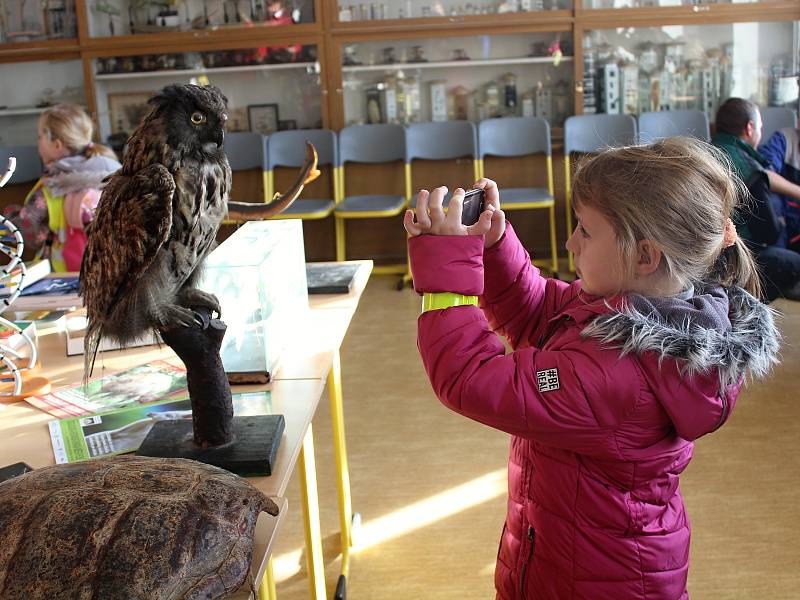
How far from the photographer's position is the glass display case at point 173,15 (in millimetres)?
6469

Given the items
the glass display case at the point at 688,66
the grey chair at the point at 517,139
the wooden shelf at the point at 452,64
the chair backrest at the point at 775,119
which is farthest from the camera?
the wooden shelf at the point at 452,64

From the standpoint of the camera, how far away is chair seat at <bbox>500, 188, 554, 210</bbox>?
18.7ft

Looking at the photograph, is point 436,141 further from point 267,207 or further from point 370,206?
point 267,207

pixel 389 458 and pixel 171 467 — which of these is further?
pixel 389 458

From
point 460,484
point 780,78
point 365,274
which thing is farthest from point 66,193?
point 780,78

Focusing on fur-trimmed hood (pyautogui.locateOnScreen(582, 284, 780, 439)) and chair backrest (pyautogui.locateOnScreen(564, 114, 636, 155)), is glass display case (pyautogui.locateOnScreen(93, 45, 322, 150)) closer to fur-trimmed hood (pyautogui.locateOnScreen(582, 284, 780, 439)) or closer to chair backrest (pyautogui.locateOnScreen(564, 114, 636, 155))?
chair backrest (pyautogui.locateOnScreen(564, 114, 636, 155))

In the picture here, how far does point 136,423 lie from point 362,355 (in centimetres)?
287

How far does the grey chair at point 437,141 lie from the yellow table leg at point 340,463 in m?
3.69

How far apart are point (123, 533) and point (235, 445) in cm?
53

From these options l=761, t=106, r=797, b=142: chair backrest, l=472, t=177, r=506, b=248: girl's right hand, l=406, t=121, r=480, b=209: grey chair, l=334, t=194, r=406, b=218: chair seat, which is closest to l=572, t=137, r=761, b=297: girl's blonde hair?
l=472, t=177, r=506, b=248: girl's right hand

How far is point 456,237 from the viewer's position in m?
1.40

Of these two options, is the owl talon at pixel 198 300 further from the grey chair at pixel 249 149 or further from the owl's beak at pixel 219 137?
the grey chair at pixel 249 149

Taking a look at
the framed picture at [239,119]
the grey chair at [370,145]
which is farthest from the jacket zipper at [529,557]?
the framed picture at [239,119]

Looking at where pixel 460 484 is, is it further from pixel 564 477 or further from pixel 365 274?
pixel 564 477
